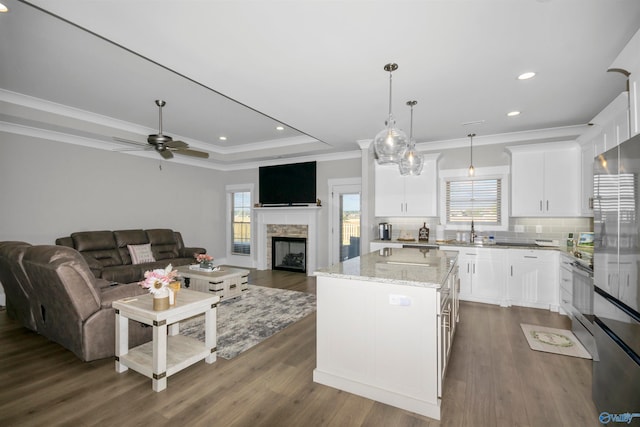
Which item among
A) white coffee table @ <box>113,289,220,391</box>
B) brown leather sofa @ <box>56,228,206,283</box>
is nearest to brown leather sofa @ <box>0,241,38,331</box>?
brown leather sofa @ <box>56,228,206,283</box>

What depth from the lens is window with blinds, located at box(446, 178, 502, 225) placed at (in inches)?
194

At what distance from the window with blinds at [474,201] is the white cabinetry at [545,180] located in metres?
0.35

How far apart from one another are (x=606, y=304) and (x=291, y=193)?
5680 mm

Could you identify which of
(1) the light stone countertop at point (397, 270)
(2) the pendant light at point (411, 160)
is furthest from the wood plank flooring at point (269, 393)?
(2) the pendant light at point (411, 160)

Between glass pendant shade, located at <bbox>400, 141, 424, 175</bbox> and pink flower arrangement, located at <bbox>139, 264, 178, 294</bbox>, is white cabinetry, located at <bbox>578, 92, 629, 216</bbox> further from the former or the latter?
pink flower arrangement, located at <bbox>139, 264, 178, 294</bbox>

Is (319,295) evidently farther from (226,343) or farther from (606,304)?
(606,304)

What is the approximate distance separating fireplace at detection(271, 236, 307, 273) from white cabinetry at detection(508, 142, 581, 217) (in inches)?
171

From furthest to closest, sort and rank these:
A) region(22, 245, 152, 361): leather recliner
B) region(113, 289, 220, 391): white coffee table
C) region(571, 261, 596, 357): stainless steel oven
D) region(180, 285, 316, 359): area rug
Answer: region(180, 285, 316, 359): area rug < region(571, 261, 596, 357): stainless steel oven < region(22, 245, 152, 361): leather recliner < region(113, 289, 220, 391): white coffee table

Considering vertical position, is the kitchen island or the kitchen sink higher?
the kitchen sink

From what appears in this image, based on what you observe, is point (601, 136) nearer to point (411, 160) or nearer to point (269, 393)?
point (411, 160)

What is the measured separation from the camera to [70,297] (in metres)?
2.53

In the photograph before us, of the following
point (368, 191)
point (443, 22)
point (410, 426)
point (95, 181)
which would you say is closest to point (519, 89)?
point (443, 22)

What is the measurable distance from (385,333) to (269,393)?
105 cm

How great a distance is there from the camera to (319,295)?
95.3 inches
